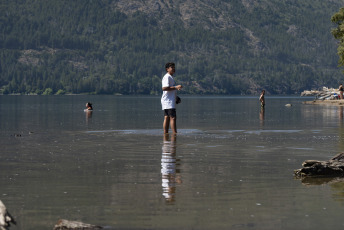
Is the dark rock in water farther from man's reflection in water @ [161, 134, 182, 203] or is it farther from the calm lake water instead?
man's reflection in water @ [161, 134, 182, 203]

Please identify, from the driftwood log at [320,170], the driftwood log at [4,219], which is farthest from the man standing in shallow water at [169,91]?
the driftwood log at [4,219]

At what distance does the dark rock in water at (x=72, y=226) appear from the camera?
8.73 m

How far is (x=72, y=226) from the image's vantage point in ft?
28.7

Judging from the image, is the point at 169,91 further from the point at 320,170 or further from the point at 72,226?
the point at 72,226

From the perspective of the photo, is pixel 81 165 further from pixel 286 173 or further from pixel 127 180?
pixel 286 173

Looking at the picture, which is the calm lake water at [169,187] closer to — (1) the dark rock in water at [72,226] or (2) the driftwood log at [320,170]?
(1) the dark rock in water at [72,226]

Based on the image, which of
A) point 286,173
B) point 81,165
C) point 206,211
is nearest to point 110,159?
point 81,165

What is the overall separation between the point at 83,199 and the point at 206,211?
2095 mm

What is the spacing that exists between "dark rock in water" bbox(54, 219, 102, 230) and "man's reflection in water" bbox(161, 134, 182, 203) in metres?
2.12

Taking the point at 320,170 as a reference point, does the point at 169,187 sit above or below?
below

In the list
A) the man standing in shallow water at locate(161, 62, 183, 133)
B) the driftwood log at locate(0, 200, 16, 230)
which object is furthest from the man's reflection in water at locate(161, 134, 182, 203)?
the man standing in shallow water at locate(161, 62, 183, 133)

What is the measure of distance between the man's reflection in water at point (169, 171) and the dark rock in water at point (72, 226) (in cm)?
212

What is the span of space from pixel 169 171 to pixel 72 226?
5.89m

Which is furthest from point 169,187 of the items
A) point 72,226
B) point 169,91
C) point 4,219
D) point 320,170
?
point 169,91
